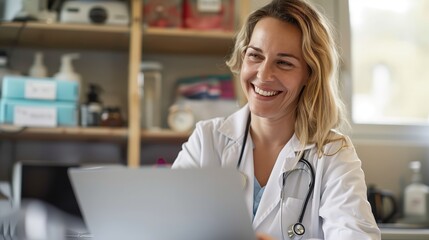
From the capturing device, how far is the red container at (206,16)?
2521mm

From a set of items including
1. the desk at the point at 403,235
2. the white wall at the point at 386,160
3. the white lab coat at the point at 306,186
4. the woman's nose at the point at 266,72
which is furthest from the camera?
the white wall at the point at 386,160

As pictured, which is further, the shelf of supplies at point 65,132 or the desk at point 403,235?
the shelf of supplies at point 65,132

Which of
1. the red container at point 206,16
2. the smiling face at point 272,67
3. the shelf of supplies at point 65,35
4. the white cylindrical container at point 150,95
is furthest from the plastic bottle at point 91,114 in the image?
the smiling face at point 272,67

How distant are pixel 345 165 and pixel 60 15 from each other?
4.79 ft

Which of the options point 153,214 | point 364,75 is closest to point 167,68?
point 364,75

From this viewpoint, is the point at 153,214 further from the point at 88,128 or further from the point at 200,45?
the point at 200,45

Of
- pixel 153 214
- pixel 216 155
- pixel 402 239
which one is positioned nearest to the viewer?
pixel 153 214

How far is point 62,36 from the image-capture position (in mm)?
2486

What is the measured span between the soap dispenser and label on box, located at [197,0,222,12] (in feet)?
3.39

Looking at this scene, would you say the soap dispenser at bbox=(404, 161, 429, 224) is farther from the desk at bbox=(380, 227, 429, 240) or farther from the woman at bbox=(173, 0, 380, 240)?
the woman at bbox=(173, 0, 380, 240)

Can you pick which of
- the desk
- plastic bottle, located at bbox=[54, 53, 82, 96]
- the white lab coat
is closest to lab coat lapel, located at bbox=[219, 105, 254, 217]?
the white lab coat

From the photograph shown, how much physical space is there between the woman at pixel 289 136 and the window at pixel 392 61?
1236 millimetres

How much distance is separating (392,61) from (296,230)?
162 cm

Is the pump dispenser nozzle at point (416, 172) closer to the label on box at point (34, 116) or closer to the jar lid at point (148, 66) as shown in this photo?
the jar lid at point (148, 66)
